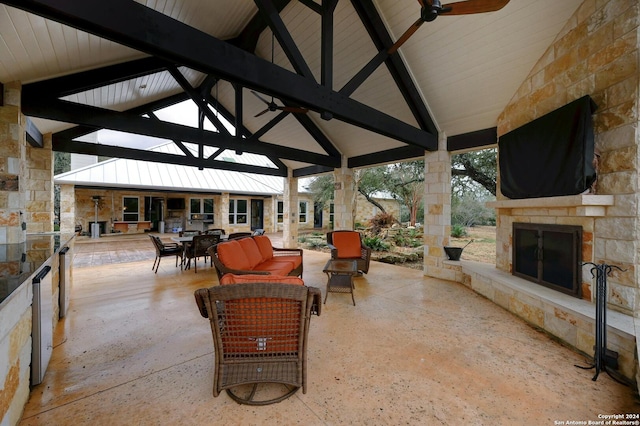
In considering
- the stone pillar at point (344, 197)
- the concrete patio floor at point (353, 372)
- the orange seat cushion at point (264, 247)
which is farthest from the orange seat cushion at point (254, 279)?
the stone pillar at point (344, 197)

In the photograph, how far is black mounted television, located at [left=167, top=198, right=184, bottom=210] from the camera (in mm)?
12969

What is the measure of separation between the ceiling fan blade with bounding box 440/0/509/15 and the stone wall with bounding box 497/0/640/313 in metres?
1.35

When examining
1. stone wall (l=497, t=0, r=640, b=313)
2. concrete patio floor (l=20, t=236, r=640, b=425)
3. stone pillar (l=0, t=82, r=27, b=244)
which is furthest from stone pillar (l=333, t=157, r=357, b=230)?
stone pillar (l=0, t=82, r=27, b=244)

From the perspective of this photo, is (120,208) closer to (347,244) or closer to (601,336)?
(347,244)

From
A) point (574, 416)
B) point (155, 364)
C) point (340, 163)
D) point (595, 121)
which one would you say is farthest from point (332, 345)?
point (340, 163)

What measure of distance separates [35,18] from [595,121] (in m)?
5.49

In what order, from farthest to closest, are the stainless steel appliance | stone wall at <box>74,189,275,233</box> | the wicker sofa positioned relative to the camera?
1. stone wall at <box>74,189,275,233</box>
2. the wicker sofa
3. the stainless steel appliance

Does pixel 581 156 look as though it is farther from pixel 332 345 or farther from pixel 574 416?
pixel 332 345

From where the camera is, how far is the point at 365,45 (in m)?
4.53

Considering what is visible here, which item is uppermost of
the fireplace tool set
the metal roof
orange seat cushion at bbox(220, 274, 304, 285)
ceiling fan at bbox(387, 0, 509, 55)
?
ceiling fan at bbox(387, 0, 509, 55)

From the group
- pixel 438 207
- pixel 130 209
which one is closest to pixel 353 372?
pixel 438 207

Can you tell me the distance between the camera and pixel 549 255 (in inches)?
126

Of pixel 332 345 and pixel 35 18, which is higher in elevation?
pixel 35 18

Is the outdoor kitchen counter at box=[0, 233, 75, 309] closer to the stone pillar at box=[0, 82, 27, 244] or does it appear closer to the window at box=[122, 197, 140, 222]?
the stone pillar at box=[0, 82, 27, 244]
